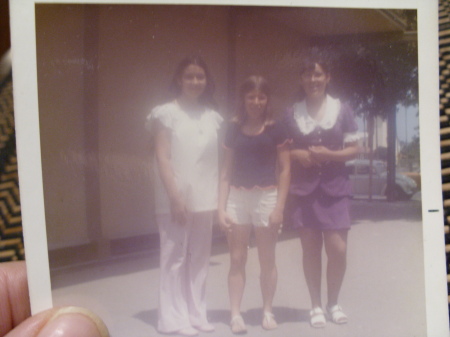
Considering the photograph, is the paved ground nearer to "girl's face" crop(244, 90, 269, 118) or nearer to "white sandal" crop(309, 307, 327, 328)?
"white sandal" crop(309, 307, 327, 328)

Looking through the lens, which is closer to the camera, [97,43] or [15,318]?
[97,43]

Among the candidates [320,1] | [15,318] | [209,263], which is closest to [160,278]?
[209,263]

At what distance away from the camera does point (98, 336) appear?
0.69 metres

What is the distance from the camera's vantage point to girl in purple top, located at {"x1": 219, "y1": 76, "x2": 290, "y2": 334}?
73 cm

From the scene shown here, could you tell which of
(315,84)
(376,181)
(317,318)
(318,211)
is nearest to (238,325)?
(317,318)

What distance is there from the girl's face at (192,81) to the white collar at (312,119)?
0.62 ft

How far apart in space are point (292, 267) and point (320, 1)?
0.53 meters

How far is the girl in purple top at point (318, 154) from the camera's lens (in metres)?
0.73

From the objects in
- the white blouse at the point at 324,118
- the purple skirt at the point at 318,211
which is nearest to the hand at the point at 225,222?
the purple skirt at the point at 318,211

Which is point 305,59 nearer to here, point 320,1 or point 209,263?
point 320,1

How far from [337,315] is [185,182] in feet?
1.32

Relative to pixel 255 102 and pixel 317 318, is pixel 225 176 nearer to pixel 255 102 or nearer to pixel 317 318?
pixel 255 102

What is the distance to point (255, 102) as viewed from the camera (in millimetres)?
730

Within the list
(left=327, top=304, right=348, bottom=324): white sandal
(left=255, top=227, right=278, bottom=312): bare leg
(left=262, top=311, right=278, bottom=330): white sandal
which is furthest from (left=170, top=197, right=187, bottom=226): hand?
(left=327, top=304, right=348, bottom=324): white sandal
